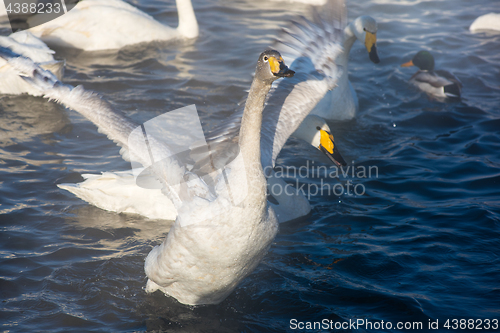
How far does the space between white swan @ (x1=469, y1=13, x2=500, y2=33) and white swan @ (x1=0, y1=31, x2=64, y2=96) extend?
11750 mm

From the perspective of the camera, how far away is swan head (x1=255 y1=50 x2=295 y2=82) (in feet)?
13.1

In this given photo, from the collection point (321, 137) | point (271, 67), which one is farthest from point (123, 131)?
point (321, 137)

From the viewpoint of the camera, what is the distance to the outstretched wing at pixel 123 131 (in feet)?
15.4

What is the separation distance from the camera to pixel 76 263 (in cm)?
589

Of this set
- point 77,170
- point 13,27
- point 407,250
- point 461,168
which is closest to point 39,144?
point 77,170

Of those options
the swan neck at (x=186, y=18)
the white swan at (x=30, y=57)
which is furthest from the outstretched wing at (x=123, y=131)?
the swan neck at (x=186, y=18)

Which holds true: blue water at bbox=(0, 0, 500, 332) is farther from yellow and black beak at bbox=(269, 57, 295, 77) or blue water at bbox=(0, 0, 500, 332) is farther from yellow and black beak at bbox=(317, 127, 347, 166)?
yellow and black beak at bbox=(269, 57, 295, 77)

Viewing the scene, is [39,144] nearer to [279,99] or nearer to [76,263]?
[76,263]

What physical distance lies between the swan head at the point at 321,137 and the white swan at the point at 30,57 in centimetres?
475

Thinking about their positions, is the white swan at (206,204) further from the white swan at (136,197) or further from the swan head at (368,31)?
the swan head at (368,31)

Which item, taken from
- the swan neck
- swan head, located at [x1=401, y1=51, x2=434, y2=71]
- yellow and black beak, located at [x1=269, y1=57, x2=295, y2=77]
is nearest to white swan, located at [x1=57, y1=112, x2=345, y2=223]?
yellow and black beak, located at [x1=269, y1=57, x2=295, y2=77]

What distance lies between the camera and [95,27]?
447 inches

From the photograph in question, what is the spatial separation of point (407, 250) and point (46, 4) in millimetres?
10327

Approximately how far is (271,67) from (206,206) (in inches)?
54.2
